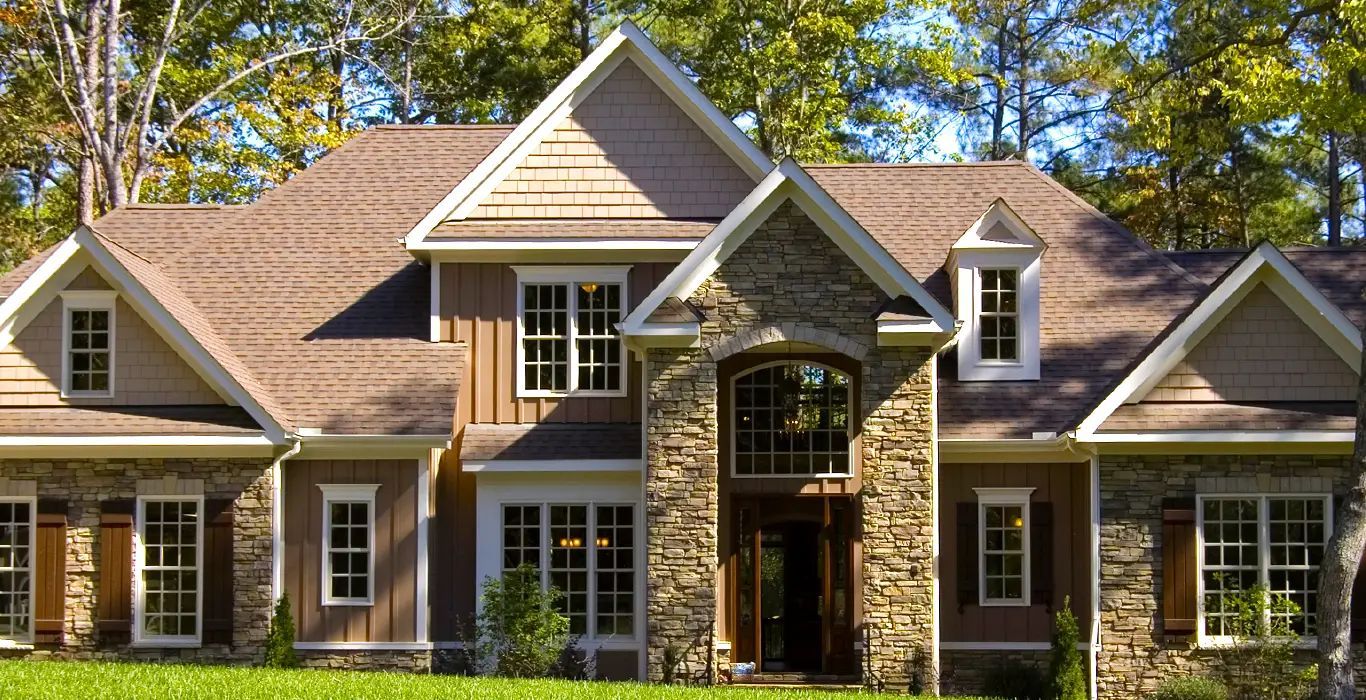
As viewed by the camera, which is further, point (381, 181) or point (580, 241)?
point (381, 181)

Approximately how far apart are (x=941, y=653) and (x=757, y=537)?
9.04ft

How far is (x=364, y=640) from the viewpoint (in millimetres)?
19688

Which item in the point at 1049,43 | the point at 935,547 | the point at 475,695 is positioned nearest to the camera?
the point at 475,695

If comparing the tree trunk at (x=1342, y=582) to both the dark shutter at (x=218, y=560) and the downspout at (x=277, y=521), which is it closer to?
the downspout at (x=277, y=521)

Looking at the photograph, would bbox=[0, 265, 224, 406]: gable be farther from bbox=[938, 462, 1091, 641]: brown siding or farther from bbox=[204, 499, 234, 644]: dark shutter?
bbox=[938, 462, 1091, 641]: brown siding

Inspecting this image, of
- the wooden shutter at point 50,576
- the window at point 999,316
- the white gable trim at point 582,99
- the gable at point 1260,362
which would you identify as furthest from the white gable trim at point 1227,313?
the wooden shutter at point 50,576

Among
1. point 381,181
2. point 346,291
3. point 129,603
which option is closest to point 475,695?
point 129,603

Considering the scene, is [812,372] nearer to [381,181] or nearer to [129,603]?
[381,181]

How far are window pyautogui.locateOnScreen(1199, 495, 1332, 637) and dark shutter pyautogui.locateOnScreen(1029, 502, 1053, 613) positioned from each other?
6.66 feet

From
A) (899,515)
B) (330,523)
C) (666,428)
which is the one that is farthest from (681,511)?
(330,523)

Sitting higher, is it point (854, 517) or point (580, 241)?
point (580, 241)

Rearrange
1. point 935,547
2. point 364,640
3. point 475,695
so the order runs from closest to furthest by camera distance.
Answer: point 475,695
point 935,547
point 364,640

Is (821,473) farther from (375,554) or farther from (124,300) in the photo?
(124,300)

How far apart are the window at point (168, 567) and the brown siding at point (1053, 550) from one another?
947 cm
